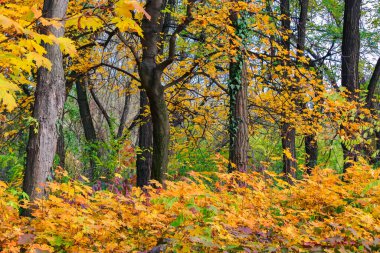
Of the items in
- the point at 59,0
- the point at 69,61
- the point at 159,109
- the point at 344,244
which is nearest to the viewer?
the point at 344,244

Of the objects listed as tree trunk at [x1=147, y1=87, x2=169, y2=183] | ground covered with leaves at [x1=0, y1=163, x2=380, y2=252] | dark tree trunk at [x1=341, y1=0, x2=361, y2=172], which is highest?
dark tree trunk at [x1=341, y1=0, x2=361, y2=172]

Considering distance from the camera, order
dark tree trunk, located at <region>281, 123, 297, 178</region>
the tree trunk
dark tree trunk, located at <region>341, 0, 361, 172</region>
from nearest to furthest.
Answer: the tree trunk, dark tree trunk, located at <region>341, 0, 361, 172</region>, dark tree trunk, located at <region>281, 123, 297, 178</region>

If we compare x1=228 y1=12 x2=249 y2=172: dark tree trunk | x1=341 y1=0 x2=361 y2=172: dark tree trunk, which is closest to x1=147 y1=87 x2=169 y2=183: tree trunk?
x1=228 y1=12 x2=249 y2=172: dark tree trunk

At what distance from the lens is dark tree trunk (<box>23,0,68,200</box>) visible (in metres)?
5.00

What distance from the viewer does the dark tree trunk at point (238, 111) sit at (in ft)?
27.6

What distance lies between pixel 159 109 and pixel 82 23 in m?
4.33

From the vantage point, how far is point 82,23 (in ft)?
11.9

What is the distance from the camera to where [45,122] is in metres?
5.04

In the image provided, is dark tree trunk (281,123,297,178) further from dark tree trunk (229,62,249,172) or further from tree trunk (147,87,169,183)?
tree trunk (147,87,169,183)

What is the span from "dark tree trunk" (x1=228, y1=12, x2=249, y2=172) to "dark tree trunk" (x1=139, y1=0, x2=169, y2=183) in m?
1.33

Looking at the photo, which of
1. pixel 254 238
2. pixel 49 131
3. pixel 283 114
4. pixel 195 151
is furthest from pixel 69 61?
pixel 254 238

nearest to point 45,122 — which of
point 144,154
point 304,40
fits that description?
point 144,154

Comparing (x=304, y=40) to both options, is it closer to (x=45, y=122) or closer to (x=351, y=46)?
(x=351, y=46)

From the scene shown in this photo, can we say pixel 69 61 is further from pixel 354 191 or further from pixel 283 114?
pixel 354 191
